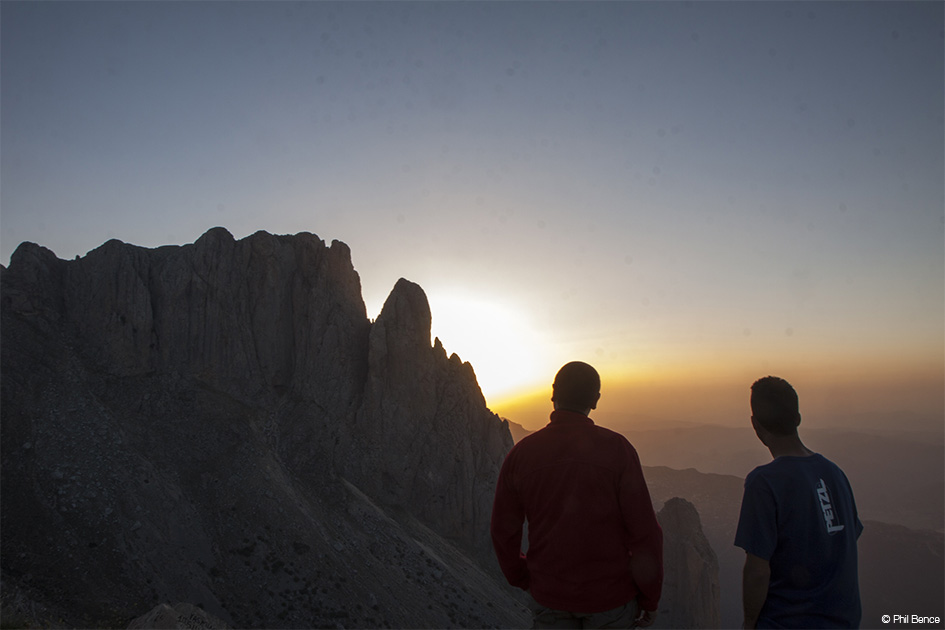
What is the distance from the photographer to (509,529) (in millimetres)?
5605

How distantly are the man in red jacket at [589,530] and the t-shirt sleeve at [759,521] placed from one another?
2.81 ft

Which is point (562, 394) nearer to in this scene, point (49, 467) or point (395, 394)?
point (49, 467)

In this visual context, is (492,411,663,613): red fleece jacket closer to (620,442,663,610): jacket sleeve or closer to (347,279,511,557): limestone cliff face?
(620,442,663,610): jacket sleeve

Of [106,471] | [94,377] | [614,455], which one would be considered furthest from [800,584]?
[94,377]

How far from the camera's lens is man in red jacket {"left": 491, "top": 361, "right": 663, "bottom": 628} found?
5051mm

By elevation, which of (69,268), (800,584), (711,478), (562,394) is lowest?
(711,478)

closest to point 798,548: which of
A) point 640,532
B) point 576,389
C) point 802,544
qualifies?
point 802,544

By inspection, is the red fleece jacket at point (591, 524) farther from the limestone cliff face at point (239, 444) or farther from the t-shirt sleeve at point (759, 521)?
the limestone cliff face at point (239, 444)

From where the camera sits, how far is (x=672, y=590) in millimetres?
49312

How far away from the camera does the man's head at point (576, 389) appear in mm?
5562

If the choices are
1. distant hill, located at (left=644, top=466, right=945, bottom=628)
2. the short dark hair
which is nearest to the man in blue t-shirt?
the short dark hair

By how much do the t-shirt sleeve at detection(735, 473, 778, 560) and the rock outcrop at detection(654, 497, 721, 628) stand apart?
52585mm

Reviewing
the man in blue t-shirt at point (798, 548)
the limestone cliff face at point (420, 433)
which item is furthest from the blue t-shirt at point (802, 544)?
the limestone cliff face at point (420, 433)

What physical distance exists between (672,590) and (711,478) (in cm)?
10803
